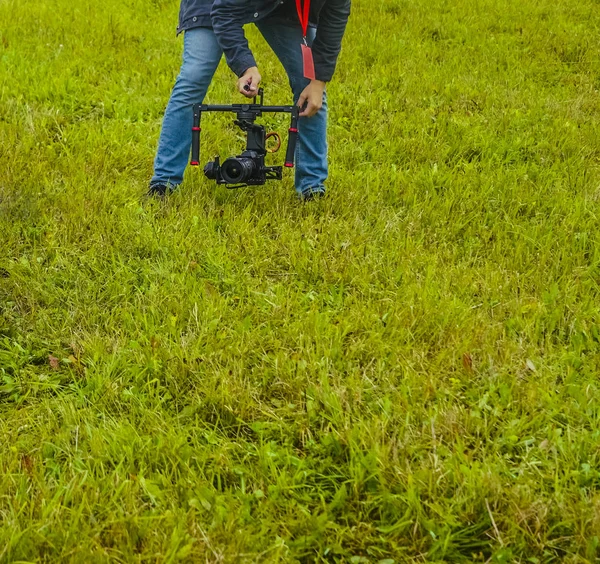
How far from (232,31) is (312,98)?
582mm

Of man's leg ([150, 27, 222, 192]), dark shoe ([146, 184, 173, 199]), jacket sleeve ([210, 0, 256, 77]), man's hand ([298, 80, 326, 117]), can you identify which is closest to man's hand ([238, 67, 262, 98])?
jacket sleeve ([210, 0, 256, 77])

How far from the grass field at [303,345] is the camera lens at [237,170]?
0.22 meters

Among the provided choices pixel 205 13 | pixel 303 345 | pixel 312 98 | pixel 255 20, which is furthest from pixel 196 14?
pixel 303 345

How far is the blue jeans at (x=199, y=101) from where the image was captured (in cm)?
392

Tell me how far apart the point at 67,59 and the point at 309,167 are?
3370 millimetres

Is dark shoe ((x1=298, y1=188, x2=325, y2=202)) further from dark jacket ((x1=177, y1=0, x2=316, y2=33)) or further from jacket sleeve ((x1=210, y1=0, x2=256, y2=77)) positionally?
dark jacket ((x1=177, y1=0, x2=316, y2=33))

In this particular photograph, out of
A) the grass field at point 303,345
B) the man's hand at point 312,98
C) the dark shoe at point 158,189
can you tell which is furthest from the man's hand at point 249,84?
the dark shoe at point 158,189

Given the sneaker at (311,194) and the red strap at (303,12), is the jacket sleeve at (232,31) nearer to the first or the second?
the red strap at (303,12)

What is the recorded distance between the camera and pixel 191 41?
155 inches

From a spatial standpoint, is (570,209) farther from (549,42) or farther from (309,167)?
(549,42)

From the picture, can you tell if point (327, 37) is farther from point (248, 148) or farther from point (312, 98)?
point (248, 148)

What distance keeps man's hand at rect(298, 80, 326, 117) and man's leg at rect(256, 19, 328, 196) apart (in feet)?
0.71

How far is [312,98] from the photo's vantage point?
378cm

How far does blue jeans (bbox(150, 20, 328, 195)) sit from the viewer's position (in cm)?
392
